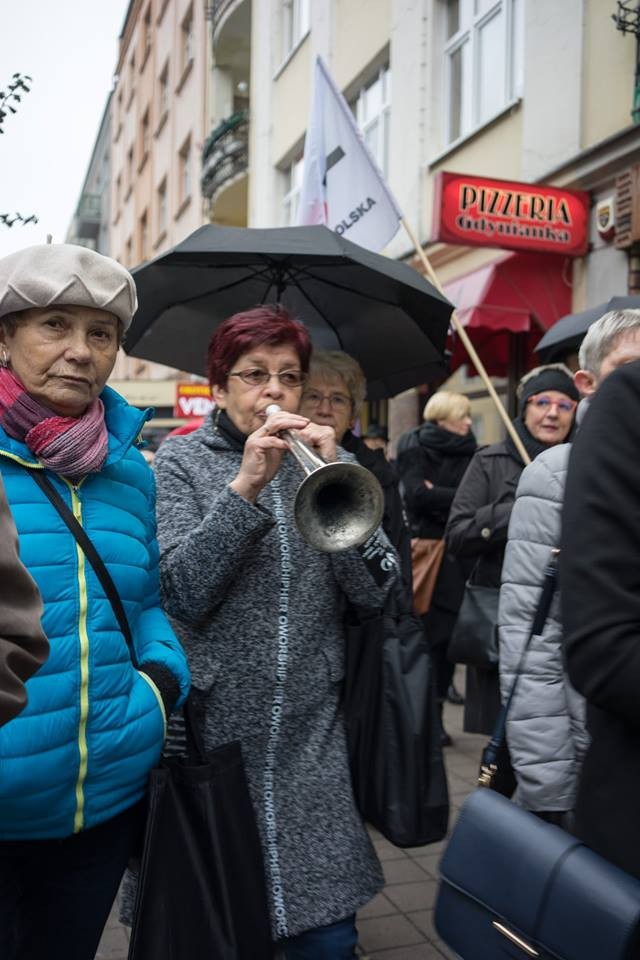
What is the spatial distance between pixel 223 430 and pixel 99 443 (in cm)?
63

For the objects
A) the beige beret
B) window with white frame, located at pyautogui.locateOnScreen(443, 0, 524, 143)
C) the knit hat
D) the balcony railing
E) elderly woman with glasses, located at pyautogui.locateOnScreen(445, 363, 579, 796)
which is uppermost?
the balcony railing

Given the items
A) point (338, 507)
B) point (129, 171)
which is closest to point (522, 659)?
point (338, 507)

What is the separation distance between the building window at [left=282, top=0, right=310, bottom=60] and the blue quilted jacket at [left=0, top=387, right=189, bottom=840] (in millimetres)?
13939

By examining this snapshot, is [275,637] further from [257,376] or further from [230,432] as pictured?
[257,376]

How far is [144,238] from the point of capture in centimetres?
2781

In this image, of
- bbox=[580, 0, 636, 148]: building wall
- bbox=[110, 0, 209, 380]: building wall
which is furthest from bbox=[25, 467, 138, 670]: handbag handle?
bbox=[110, 0, 209, 380]: building wall

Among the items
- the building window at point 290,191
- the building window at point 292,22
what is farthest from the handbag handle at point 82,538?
the building window at point 292,22

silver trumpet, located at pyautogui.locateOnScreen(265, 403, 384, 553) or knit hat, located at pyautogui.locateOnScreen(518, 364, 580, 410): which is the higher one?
knit hat, located at pyautogui.locateOnScreen(518, 364, 580, 410)

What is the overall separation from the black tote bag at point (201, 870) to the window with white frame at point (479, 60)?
7.64 metres

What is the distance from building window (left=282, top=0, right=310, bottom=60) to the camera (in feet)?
47.1

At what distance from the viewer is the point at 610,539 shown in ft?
4.25

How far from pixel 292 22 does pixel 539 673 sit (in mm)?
15207

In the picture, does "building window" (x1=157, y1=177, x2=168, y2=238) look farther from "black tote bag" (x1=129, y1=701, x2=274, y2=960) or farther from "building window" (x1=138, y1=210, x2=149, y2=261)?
"black tote bag" (x1=129, y1=701, x2=274, y2=960)

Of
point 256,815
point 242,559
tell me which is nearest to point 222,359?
point 242,559
